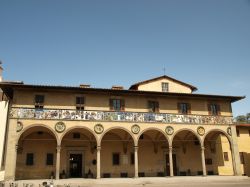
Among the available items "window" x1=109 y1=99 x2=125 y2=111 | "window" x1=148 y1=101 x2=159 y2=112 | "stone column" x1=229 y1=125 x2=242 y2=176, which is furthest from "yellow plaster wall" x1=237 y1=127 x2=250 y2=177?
"window" x1=109 y1=99 x2=125 y2=111

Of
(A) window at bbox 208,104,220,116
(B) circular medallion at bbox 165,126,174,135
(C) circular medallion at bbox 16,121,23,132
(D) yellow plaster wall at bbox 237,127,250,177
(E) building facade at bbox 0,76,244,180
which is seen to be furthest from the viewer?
(D) yellow plaster wall at bbox 237,127,250,177

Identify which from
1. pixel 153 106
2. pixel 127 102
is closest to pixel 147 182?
pixel 153 106

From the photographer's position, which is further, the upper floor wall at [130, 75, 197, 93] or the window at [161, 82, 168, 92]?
the window at [161, 82, 168, 92]

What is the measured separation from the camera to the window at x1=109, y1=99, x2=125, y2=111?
23.6m

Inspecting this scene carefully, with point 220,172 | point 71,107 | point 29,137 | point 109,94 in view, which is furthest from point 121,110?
point 220,172

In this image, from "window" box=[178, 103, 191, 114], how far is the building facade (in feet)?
0.31

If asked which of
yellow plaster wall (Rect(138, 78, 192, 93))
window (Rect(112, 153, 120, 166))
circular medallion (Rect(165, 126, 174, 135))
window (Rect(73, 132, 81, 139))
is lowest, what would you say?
window (Rect(112, 153, 120, 166))

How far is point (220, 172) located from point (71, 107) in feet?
53.3

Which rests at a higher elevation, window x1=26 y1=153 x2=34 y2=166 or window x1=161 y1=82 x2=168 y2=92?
window x1=161 y1=82 x2=168 y2=92

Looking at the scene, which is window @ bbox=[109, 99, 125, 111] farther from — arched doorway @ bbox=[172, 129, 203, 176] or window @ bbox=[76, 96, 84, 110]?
arched doorway @ bbox=[172, 129, 203, 176]

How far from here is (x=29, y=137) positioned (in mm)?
23172

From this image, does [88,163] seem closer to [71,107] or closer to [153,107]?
[71,107]

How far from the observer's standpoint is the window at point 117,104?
77.4 feet

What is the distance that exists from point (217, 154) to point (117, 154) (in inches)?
Answer: 414
